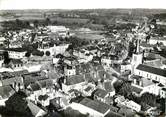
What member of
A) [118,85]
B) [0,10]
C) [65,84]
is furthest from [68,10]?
[118,85]

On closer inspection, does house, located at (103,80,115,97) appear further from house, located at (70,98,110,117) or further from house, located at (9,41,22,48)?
house, located at (9,41,22,48)

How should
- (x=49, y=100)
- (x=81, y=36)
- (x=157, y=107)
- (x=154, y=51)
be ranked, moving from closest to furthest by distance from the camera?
(x=157, y=107), (x=49, y=100), (x=81, y=36), (x=154, y=51)

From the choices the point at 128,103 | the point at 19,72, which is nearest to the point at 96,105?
the point at 128,103

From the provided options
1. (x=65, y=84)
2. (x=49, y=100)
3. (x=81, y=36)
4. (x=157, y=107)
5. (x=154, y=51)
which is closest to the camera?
(x=157, y=107)

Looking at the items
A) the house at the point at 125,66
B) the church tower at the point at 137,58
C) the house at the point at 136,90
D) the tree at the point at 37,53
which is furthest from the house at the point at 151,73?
the tree at the point at 37,53

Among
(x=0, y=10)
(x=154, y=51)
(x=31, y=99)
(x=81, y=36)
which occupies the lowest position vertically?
(x=31, y=99)

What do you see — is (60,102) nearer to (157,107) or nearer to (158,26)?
(157,107)

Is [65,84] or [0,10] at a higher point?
[0,10]
